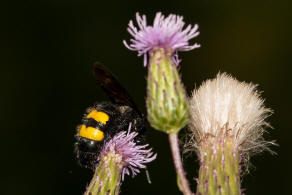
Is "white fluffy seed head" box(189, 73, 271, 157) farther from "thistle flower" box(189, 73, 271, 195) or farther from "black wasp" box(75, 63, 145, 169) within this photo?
"black wasp" box(75, 63, 145, 169)

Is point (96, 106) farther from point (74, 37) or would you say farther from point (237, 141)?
point (74, 37)

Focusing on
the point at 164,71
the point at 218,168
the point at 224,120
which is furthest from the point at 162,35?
the point at 218,168

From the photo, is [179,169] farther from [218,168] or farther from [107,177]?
[107,177]

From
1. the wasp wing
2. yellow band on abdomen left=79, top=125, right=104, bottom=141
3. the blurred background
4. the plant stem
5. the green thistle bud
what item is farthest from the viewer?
the blurred background

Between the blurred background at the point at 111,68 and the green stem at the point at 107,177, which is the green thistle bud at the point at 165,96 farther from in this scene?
the blurred background at the point at 111,68

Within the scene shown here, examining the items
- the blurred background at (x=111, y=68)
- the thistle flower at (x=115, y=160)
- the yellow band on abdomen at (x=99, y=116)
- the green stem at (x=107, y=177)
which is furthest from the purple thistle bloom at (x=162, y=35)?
the blurred background at (x=111, y=68)

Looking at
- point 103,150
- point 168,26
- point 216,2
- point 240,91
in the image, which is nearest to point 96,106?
point 103,150

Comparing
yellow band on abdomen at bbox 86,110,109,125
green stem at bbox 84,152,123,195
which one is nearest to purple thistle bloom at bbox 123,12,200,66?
yellow band on abdomen at bbox 86,110,109,125
